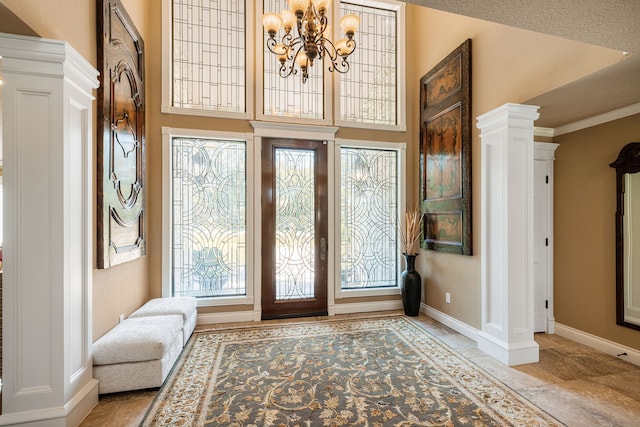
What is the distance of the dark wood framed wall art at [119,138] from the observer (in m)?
2.55

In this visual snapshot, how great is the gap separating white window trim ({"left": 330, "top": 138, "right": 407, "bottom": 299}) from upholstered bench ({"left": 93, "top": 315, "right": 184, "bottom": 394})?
241 cm

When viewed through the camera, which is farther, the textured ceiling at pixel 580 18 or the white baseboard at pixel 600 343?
the white baseboard at pixel 600 343

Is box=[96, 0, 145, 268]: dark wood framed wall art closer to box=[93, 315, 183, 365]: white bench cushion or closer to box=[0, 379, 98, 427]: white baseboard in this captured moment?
box=[93, 315, 183, 365]: white bench cushion

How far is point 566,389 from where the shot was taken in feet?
8.09

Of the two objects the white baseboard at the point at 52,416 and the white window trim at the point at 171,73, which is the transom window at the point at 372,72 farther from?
the white baseboard at the point at 52,416

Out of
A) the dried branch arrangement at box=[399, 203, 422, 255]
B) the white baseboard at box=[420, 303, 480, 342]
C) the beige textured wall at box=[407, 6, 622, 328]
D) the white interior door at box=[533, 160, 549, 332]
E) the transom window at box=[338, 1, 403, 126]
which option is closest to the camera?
the beige textured wall at box=[407, 6, 622, 328]

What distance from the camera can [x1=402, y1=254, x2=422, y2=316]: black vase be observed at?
4.25 m

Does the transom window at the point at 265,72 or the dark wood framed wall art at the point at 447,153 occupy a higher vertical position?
the transom window at the point at 265,72

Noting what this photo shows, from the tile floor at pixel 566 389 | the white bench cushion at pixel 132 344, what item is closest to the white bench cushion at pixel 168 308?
the white bench cushion at pixel 132 344

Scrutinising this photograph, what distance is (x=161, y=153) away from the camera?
12.5ft

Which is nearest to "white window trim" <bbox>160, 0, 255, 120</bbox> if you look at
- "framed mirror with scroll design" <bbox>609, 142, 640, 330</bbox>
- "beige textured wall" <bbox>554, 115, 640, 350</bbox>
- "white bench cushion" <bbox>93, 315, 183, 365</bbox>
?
"white bench cushion" <bbox>93, 315, 183, 365</bbox>

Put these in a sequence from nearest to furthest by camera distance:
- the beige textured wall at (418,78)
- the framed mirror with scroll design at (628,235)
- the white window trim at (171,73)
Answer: the beige textured wall at (418,78) < the framed mirror with scroll design at (628,235) < the white window trim at (171,73)

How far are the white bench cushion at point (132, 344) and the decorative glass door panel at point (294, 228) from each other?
1.72 metres

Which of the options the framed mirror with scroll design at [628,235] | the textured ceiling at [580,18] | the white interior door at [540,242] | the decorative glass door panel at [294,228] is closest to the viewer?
the textured ceiling at [580,18]
